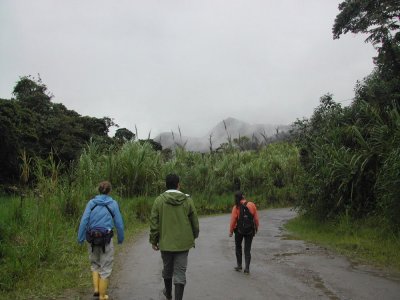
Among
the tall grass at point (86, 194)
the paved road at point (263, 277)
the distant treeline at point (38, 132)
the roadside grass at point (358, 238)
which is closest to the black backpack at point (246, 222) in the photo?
the paved road at point (263, 277)

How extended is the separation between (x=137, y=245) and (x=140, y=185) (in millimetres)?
8399

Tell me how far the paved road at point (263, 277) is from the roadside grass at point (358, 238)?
57 centimetres

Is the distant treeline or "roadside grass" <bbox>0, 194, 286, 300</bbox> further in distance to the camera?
the distant treeline

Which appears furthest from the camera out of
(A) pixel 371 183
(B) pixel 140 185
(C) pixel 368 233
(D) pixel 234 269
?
(B) pixel 140 185

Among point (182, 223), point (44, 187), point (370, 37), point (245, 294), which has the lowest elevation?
point (245, 294)

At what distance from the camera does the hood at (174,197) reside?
6.08 m

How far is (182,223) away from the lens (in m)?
6.06

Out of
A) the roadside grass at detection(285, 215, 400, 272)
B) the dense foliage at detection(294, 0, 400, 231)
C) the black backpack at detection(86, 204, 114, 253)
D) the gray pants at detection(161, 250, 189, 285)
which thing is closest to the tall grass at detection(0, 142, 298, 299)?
the black backpack at detection(86, 204, 114, 253)

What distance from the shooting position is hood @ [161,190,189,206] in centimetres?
608

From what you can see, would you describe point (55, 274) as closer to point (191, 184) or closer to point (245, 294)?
point (245, 294)

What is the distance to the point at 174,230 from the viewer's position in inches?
237

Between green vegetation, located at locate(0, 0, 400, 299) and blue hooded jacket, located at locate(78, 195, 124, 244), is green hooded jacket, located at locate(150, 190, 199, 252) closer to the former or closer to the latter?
blue hooded jacket, located at locate(78, 195, 124, 244)

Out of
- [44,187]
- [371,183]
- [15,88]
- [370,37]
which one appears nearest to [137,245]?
[44,187]

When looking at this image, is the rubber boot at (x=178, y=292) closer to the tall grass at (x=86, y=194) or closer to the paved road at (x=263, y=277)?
the paved road at (x=263, y=277)
